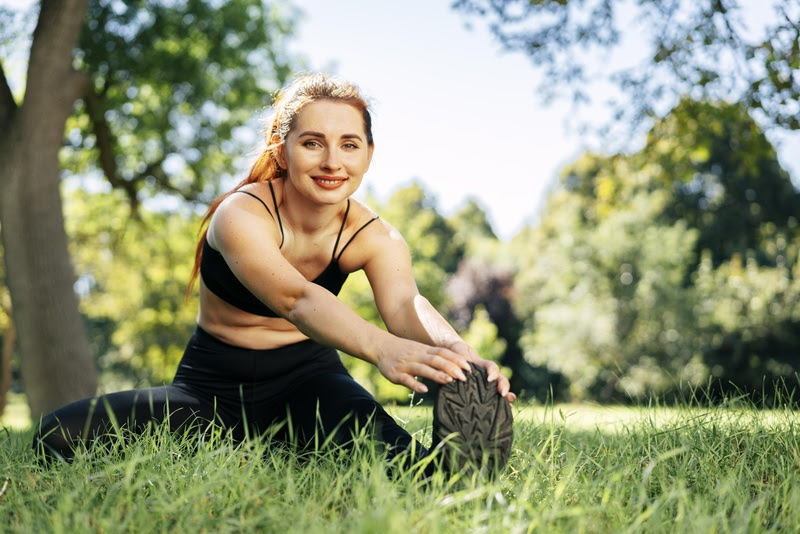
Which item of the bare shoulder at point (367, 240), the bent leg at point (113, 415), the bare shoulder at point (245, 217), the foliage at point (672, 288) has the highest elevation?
the bare shoulder at point (245, 217)

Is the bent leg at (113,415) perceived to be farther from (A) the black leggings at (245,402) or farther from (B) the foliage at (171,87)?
(B) the foliage at (171,87)

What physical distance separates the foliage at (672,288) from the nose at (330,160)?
679 inches

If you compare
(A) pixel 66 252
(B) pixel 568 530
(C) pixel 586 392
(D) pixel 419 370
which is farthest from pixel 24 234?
(C) pixel 586 392

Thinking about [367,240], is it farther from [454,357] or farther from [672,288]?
[672,288]

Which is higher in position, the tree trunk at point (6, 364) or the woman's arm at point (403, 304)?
the woman's arm at point (403, 304)

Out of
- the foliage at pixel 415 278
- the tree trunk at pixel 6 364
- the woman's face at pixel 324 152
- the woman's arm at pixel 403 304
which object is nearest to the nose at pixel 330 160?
the woman's face at pixel 324 152

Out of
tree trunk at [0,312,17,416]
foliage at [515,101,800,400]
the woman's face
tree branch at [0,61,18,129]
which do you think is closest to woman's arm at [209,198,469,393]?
the woman's face

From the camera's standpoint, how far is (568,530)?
6.12ft

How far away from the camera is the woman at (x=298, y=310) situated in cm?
255

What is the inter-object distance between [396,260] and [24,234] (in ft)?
20.1

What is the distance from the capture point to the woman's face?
9.71ft

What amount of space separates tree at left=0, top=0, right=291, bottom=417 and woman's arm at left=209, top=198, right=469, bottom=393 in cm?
558

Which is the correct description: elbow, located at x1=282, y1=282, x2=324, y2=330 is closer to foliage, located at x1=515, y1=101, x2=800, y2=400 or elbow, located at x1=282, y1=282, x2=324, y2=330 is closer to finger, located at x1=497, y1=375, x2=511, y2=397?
finger, located at x1=497, y1=375, x2=511, y2=397

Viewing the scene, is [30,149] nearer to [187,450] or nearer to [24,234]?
[24,234]
